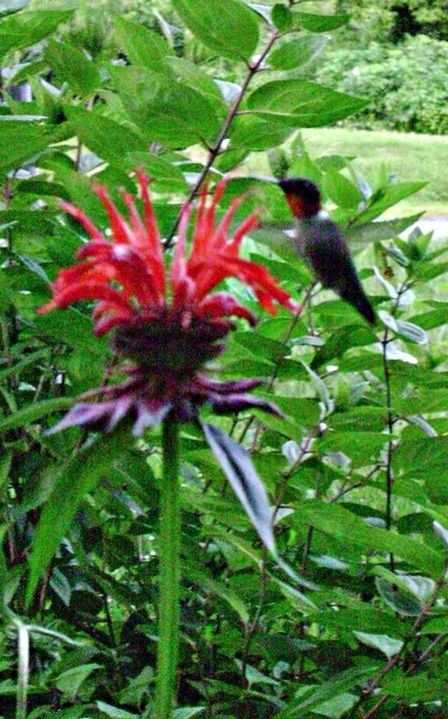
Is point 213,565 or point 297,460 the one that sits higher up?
point 297,460

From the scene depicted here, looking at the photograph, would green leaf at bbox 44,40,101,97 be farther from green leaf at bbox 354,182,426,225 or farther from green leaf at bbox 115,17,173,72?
green leaf at bbox 354,182,426,225

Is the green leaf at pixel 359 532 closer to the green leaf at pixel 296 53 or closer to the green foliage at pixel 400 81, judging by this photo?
the green leaf at pixel 296 53

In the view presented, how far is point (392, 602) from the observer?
699mm

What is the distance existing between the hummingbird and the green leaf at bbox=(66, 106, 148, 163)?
13 centimetres

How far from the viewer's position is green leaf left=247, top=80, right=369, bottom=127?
2.02 ft

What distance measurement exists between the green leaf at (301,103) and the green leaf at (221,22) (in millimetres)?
28

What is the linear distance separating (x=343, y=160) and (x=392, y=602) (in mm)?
324

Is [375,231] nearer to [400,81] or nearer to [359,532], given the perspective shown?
[359,532]

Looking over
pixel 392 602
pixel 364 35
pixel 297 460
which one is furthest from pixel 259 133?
pixel 364 35

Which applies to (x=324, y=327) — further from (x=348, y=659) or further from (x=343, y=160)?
(x=348, y=659)

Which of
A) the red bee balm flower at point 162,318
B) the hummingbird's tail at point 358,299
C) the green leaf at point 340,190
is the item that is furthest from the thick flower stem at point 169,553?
the green leaf at point 340,190

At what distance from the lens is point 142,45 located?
67 cm

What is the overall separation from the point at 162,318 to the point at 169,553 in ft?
0.29

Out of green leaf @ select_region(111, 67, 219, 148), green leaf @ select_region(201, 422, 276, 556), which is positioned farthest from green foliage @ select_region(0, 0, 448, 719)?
green leaf @ select_region(201, 422, 276, 556)
